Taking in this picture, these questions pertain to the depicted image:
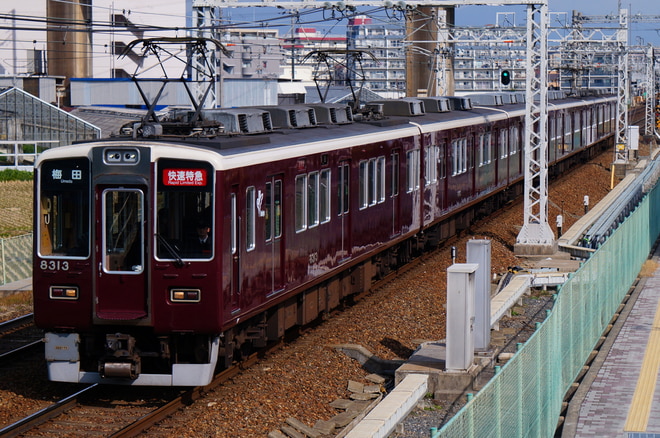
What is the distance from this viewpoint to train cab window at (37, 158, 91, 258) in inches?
407

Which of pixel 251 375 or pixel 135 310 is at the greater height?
pixel 135 310

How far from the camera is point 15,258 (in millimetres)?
19219

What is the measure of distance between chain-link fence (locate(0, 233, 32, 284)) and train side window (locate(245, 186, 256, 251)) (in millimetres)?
8517

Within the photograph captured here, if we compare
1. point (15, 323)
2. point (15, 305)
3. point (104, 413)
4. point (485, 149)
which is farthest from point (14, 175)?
point (104, 413)

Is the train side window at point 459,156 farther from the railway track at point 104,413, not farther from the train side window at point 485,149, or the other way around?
the railway track at point 104,413

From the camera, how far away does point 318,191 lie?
13.5 m

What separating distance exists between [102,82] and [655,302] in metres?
43.6

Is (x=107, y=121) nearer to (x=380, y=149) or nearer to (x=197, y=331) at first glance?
(x=380, y=149)

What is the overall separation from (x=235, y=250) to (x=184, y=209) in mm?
749

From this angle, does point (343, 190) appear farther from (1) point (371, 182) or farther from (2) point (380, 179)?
(2) point (380, 179)

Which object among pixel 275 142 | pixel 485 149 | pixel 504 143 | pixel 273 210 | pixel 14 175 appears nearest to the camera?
Answer: pixel 273 210

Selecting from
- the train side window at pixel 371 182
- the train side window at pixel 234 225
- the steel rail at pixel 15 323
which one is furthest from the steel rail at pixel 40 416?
the train side window at pixel 371 182

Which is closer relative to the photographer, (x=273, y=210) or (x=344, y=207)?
(x=273, y=210)

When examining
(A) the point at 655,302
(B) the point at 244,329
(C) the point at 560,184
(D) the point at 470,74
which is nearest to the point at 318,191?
(B) the point at 244,329
